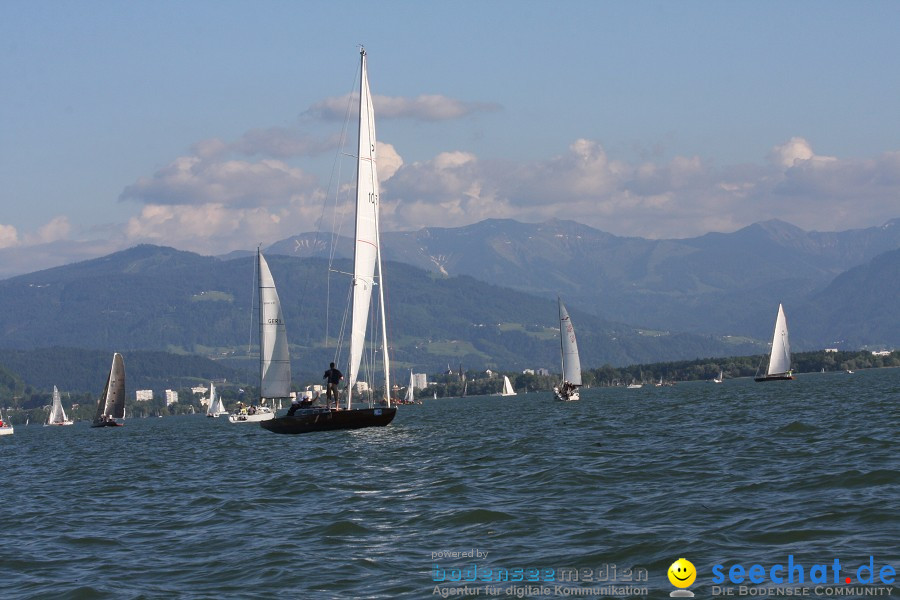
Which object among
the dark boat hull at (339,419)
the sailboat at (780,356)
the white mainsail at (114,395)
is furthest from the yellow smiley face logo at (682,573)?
the sailboat at (780,356)

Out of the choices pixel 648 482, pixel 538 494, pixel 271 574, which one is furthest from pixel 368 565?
pixel 648 482

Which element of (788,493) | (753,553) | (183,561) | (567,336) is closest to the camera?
(753,553)

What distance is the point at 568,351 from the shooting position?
471ft

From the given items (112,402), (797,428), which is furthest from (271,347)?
(112,402)

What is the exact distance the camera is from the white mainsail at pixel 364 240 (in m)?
62.8

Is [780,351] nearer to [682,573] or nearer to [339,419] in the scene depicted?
[339,419]

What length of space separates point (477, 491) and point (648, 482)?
4.69 meters

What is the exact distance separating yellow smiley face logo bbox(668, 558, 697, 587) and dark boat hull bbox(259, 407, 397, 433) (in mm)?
41727

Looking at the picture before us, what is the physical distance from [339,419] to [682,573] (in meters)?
43.4

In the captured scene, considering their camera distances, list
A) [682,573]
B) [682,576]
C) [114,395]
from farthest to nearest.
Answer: [114,395] → [682,573] → [682,576]

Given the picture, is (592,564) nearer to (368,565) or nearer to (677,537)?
(677,537)

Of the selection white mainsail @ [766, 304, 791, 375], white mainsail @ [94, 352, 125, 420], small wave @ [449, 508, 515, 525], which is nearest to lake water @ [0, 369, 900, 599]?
small wave @ [449, 508, 515, 525]

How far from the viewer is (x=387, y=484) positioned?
Result: 3459 centimetres

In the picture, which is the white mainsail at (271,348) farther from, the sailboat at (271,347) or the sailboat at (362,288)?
the sailboat at (362,288)
